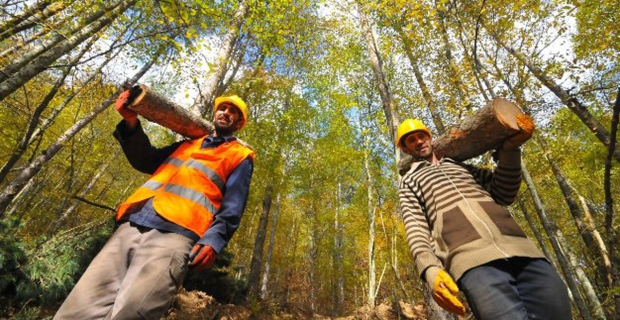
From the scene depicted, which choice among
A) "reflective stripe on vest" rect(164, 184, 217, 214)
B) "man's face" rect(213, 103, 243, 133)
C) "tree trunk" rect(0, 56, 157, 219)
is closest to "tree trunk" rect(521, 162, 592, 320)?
"man's face" rect(213, 103, 243, 133)

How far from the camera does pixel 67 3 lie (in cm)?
493

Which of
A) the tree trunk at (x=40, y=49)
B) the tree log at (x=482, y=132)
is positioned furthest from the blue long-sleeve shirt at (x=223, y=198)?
the tree trunk at (x=40, y=49)

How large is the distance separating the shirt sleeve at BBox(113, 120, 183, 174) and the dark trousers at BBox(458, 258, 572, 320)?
8.42 feet

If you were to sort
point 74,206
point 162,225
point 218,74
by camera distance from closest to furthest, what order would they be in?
1. point 162,225
2. point 218,74
3. point 74,206

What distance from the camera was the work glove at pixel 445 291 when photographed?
1.83m

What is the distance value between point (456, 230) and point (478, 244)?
175 millimetres

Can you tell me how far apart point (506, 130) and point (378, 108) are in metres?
12.0

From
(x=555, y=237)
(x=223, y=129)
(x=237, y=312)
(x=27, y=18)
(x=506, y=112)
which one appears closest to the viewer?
(x=506, y=112)

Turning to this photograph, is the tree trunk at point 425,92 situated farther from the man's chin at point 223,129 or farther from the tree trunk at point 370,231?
the man's chin at point 223,129

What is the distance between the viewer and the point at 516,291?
1757 mm

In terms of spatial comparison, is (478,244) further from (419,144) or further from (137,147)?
(137,147)

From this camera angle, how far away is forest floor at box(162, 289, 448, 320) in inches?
241

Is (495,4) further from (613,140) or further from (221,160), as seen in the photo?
(221,160)

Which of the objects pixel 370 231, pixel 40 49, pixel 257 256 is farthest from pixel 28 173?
pixel 370 231
